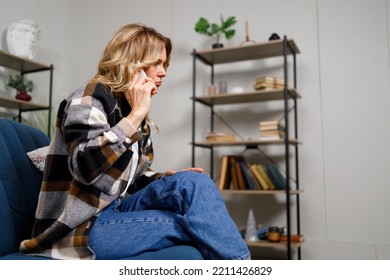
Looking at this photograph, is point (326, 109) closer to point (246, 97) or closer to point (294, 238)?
point (246, 97)

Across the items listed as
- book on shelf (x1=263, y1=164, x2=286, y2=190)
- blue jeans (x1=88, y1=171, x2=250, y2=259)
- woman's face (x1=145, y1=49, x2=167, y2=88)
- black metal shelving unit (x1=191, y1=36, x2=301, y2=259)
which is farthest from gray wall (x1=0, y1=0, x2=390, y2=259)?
blue jeans (x1=88, y1=171, x2=250, y2=259)

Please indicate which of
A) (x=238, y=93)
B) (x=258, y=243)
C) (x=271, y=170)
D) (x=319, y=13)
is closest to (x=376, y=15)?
(x=319, y=13)

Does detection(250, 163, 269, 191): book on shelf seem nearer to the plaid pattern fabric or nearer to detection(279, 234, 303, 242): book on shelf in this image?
detection(279, 234, 303, 242): book on shelf

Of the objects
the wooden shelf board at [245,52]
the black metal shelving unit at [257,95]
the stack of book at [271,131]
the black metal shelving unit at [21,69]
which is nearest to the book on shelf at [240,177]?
the black metal shelving unit at [257,95]

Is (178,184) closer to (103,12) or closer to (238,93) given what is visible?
(238,93)

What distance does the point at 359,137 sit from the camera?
9.31 feet

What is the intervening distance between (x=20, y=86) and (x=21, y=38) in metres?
0.39

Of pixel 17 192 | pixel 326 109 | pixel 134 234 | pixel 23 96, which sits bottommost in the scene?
pixel 134 234

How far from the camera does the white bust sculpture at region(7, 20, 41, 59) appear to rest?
316 centimetres

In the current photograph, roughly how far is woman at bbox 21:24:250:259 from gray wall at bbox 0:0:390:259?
6.63 feet

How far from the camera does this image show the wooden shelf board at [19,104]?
3001 mm

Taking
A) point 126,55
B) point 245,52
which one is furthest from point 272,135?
point 126,55

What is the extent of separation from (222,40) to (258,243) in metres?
1.71

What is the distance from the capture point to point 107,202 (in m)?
1.12
